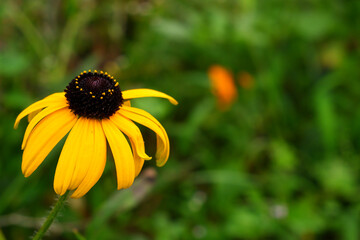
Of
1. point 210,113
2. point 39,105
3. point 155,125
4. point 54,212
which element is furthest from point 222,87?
point 54,212

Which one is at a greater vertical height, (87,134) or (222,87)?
(222,87)

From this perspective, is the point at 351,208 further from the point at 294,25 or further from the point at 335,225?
the point at 294,25

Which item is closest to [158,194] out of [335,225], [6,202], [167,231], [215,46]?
[167,231]

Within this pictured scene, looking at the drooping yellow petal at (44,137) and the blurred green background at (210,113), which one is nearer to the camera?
the drooping yellow petal at (44,137)

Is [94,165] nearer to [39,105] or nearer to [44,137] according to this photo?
[44,137]

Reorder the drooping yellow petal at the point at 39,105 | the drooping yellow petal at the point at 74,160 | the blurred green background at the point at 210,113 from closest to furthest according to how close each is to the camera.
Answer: the drooping yellow petal at the point at 74,160 < the drooping yellow petal at the point at 39,105 < the blurred green background at the point at 210,113

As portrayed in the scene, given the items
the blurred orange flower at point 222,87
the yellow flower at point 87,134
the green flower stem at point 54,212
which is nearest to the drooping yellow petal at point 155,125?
the yellow flower at point 87,134

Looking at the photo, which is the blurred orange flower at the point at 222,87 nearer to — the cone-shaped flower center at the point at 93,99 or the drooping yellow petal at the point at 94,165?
the cone-shaped flower center at the point at 93,99
